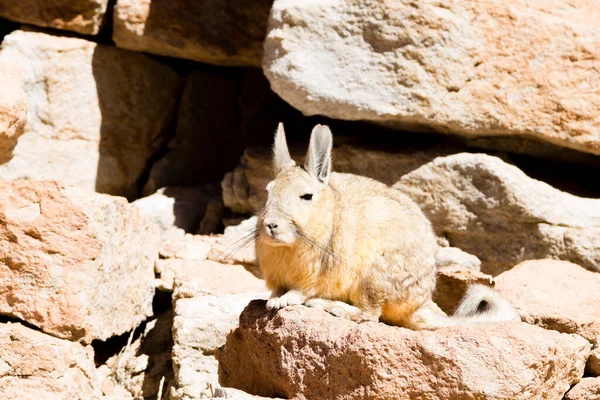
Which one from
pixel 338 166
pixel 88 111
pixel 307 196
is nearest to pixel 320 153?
pixel 307 196

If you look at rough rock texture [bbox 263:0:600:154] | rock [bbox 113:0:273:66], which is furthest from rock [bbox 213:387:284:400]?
rock [bbox 113:0:273:66]

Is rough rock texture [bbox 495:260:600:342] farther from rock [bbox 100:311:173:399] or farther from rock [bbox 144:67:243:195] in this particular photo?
rock [bbox 144:67:243:195]

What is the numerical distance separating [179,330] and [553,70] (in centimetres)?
329

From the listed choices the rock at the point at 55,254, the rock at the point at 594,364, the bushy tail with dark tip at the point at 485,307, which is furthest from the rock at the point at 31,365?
the rock at the point at 594,364

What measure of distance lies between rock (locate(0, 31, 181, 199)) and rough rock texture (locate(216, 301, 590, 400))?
3717mm

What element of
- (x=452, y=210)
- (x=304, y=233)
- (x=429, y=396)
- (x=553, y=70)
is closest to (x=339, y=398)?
(x=429, y=396)

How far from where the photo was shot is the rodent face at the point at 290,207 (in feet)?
17.5

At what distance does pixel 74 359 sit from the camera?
645cm

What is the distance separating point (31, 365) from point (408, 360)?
8.38ft

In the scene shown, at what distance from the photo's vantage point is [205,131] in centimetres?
920

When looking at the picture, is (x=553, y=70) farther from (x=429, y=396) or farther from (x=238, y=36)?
(x=429, y=396)

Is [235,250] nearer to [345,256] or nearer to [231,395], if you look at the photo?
[345,256]

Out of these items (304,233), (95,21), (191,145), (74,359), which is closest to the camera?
(304,233)

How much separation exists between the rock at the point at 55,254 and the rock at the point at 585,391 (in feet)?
9.92
